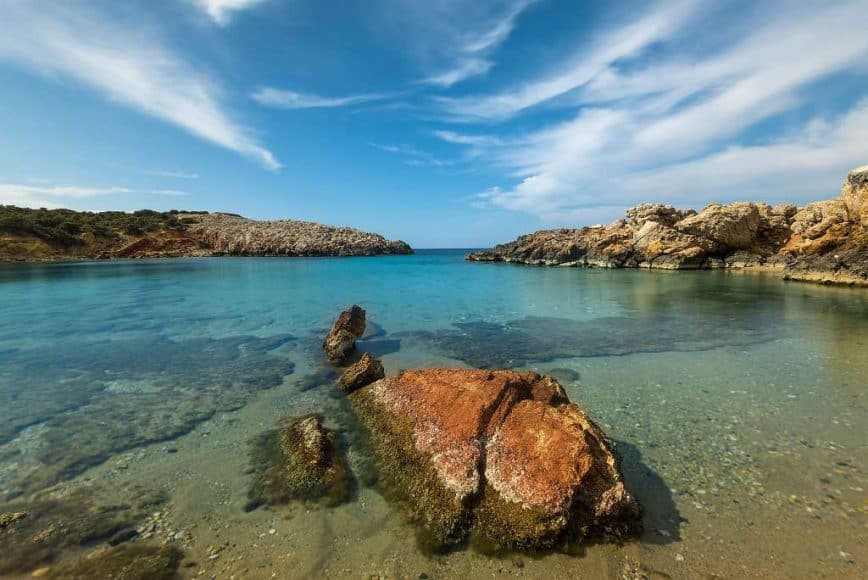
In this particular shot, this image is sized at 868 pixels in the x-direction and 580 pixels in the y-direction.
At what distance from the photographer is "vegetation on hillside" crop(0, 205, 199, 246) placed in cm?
6319

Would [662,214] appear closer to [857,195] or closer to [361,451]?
[857,195]

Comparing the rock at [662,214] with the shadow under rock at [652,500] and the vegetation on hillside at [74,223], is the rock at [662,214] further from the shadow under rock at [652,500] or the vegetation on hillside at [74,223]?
the vegetation on hillside at [74,223]

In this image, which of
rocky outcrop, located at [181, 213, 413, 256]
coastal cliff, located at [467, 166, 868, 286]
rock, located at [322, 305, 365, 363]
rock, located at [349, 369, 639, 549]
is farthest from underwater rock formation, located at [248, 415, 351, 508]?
rocky outcrop, located at [181, 213, 413, 256]

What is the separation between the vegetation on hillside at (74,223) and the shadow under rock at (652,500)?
90692 millimetres

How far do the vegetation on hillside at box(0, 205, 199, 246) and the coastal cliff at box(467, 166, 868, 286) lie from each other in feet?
270

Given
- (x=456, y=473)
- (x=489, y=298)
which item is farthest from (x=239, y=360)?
(x=489, y=298)

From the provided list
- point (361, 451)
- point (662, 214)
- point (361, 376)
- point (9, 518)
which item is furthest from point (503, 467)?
point (662, 214)

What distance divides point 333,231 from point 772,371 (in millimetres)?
109631

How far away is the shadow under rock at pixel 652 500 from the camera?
171 inches

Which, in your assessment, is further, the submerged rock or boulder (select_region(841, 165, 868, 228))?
boulder (select_region(841, 165, 868, 228))

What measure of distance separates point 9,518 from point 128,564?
210cm

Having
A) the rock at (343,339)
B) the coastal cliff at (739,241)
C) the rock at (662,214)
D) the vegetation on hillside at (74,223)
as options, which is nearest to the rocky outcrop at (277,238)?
the vegetation on hillside at (74,223)

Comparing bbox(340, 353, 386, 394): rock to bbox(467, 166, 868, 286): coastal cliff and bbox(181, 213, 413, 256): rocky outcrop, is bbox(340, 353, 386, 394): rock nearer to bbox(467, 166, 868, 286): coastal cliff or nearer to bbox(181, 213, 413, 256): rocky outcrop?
bbox(467, 166, 868, 286): coastal cliff

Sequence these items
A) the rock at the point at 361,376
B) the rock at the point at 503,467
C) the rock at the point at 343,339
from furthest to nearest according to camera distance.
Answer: the rock at the point at 343,339 < the rock at the point at 361,376 < the rock at the point at 503,467
